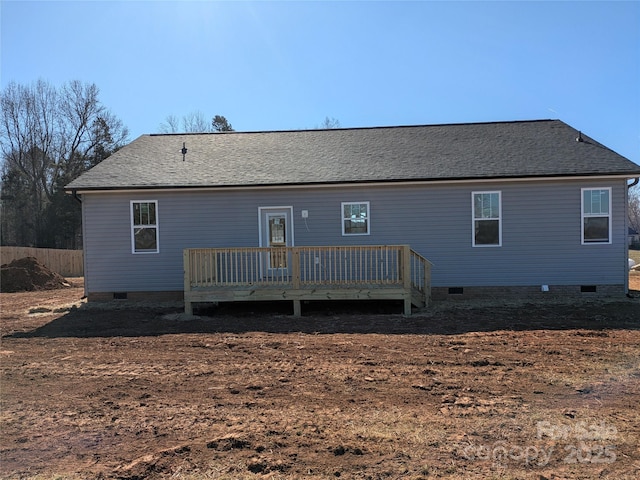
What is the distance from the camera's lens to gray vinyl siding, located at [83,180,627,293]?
1067 centimetres

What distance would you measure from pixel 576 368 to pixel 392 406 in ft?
8.47

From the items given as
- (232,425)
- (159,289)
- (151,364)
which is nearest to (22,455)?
(232,425)

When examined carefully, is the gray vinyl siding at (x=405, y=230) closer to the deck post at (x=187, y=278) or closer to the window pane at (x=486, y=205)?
the window pane at (x=486, y=205)

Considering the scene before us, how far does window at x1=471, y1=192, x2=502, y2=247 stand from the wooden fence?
67.7 ft

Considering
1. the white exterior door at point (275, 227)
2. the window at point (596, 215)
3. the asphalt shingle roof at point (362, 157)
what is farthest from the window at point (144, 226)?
the window at point (596, 215)

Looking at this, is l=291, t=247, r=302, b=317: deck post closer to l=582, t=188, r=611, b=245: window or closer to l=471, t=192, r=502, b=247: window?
l=471, t=192, r=502, b=247: window

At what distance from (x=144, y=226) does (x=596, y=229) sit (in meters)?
11.4

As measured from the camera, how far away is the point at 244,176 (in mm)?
11148

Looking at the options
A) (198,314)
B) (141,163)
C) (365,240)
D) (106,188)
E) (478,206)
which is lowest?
(198,314)

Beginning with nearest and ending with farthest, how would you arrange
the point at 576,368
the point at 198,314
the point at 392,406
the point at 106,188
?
the point at 392,406
the point at 576,368
the point at 198,314
the point at 106,188

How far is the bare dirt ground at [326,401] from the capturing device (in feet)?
10.1

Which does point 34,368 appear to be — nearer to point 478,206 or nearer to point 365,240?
point 365,240

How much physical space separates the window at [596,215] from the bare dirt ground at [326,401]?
11.5 ft

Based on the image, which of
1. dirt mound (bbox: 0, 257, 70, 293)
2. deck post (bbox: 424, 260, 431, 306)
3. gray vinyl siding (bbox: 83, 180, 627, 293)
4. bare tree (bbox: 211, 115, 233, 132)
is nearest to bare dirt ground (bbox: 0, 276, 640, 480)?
deck post (bbox: 424, 260, 431, 306)
